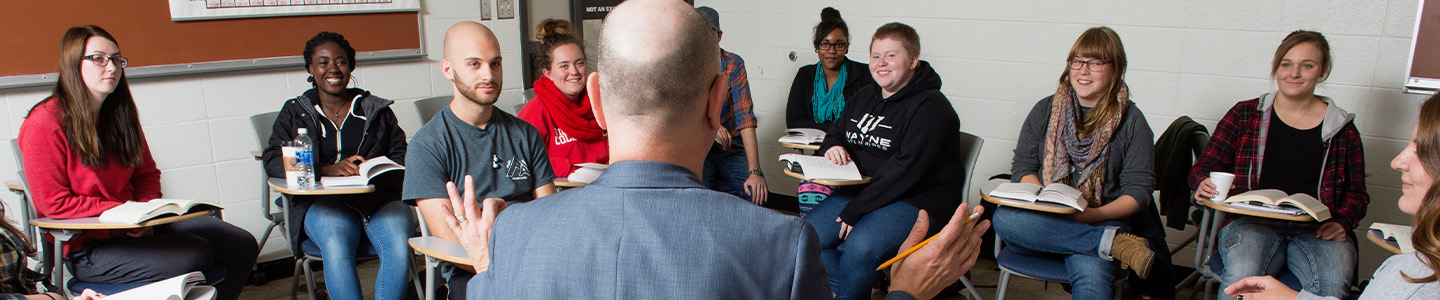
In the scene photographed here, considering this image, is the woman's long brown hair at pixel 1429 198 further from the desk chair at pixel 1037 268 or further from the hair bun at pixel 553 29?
the hair bun at pixel 553 29

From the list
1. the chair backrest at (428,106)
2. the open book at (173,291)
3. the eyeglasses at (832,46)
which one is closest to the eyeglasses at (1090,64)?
the eyeglasses at (832,46)

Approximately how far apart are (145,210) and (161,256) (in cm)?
21

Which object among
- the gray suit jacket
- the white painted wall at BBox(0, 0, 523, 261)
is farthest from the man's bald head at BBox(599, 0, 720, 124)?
the white painted wall at BBox(0, 0, 523, 261)

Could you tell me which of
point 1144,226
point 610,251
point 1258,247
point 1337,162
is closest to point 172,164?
point 610,251

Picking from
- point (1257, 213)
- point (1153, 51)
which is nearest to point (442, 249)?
point (1257, 213)

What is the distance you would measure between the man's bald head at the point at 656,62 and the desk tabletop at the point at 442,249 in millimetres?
1083

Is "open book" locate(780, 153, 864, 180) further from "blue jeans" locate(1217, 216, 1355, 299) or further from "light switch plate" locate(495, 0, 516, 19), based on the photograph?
"light switch plate" locate(495, 0, 516, 19)

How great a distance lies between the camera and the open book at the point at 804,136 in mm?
3513

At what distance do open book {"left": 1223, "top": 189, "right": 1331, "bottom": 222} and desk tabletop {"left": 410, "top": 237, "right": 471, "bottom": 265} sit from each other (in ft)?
7.74

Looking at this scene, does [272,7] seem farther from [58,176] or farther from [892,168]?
[892,168]

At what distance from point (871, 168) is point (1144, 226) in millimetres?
944

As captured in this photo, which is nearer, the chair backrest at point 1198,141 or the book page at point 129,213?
the book page at point 129,213

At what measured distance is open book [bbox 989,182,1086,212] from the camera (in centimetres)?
246

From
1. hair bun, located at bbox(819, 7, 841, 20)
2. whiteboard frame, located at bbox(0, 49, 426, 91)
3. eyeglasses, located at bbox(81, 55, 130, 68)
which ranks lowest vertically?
whiteboard frame, located at bbox(0, 49, 426, 91)
